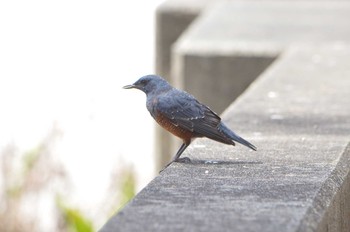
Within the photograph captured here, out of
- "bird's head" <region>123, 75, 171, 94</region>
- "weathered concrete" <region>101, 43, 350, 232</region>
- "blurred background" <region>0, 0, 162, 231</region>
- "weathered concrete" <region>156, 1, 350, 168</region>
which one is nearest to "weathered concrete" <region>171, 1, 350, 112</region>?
"weathered concrete" <region>156, 1, 350, 168</region>

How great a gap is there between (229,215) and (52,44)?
410 inches

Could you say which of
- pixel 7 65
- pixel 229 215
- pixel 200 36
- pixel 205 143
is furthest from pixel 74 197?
pixel 229 215

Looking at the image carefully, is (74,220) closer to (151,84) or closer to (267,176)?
(151,84)

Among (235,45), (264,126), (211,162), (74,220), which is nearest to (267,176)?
(211,162)

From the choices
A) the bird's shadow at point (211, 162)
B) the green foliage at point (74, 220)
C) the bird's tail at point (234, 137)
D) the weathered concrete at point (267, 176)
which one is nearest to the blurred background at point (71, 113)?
the green foliage at point (74, 220)

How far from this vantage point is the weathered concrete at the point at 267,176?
3957 millimetres

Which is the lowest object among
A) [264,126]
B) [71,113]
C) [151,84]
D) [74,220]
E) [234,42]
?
[71,113]

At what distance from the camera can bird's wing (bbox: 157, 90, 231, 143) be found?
5387 mm

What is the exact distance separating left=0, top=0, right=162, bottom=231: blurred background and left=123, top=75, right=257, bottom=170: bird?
3015 millimetres

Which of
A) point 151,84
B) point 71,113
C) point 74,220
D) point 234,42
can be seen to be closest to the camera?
point 151,84

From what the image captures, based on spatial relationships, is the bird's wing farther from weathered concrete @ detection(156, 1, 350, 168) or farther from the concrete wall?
weathered concrete @ detection(156, 1, 350, 168)

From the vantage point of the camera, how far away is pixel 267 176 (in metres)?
4.77

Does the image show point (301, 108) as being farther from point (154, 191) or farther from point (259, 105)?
point (154, 191)

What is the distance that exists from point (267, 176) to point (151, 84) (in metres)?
0.98
